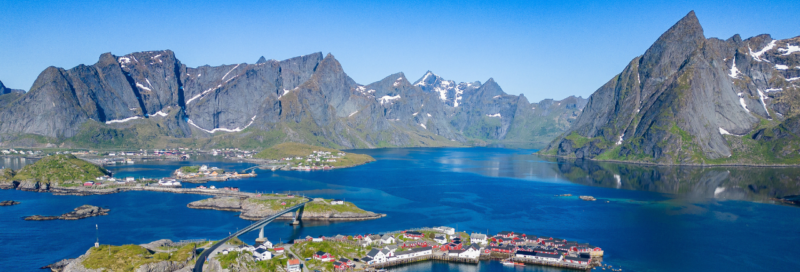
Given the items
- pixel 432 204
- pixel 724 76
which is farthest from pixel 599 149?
pixel 432 204

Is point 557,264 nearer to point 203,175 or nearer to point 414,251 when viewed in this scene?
point 414,251

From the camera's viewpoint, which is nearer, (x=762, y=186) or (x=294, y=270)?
(x=294, y=270)

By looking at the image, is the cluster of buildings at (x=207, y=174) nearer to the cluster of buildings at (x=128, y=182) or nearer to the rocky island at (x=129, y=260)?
the cluster of buildings at (x=128, y=182)

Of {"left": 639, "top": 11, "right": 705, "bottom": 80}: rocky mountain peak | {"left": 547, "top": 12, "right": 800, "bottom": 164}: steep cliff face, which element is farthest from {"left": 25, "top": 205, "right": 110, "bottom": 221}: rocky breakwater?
{"left": 639, "top": 11, "right": 705, "bottom": 80}: rocky mountain peak

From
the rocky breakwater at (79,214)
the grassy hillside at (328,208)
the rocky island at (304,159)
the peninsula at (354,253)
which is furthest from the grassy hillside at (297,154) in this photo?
the peninsula at (354,253)

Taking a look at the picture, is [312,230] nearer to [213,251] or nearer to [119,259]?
[213,251]

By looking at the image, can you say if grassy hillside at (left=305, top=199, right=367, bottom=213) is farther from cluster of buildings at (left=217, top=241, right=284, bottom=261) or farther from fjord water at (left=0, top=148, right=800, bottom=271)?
cluster of buildings at (left=217, top=241, right=284, bottom=261)
